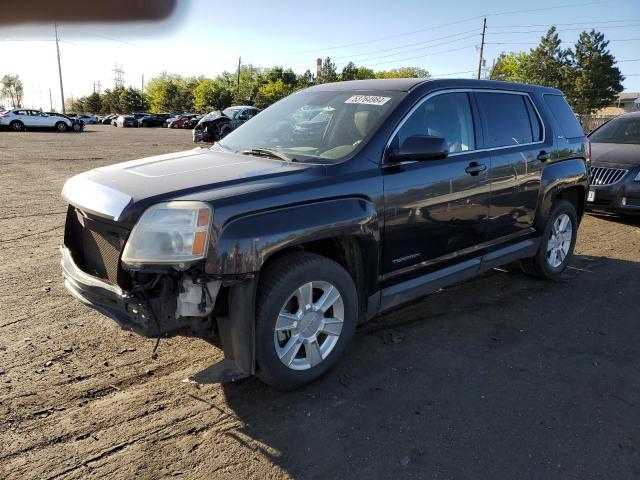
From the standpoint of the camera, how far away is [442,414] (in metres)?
3.05

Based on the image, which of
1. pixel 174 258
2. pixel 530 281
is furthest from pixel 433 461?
pixel 530 281

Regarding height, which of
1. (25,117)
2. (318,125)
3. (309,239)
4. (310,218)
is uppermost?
(318,125)

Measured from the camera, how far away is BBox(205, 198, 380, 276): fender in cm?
276

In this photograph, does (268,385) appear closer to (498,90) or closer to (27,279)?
(27,279)

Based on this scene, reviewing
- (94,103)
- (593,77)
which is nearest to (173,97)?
(94,103)

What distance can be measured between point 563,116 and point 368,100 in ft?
8.90

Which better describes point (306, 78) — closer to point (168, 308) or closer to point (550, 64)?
point (550, 64)

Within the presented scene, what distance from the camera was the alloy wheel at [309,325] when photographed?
316cm

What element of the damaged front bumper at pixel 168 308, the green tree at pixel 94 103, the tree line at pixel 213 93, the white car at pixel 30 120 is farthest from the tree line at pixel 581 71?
the green tree at pixel 94 103

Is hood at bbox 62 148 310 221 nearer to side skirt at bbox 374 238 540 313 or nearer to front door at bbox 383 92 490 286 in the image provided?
front door at bbox 383 92 490 286

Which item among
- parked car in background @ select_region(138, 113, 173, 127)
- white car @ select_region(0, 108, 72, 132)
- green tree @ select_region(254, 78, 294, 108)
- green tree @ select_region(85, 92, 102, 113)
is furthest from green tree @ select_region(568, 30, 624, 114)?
green tree @ select_region(85, 92, 102, 113)

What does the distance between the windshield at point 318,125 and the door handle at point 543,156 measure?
1.86 metres

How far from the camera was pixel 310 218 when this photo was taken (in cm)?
309

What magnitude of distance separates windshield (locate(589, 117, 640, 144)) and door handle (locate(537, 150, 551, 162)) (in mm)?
5031
